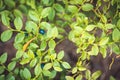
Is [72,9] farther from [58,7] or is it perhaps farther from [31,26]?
[31,26]

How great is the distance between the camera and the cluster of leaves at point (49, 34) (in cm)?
105

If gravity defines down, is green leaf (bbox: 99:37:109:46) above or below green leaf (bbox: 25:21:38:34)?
below

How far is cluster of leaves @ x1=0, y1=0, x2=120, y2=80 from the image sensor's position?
1.05m

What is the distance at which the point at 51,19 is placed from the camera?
44.5 inches

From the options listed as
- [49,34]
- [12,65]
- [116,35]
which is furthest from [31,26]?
[116,35]

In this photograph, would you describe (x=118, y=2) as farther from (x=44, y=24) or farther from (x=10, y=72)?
(x=10, y=72)

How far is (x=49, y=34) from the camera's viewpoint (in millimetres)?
1031

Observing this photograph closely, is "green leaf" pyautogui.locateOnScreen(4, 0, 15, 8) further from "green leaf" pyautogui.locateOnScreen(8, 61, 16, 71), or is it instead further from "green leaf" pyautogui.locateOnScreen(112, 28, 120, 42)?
"green leaf" pyautogui.locateOnScreen(112, 28, 120, 42)

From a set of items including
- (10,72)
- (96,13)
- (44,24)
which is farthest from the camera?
(96,13)

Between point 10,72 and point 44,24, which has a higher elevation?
point 44,24

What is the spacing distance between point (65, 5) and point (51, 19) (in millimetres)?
114

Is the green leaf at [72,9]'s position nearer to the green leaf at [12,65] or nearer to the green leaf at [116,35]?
the green leaf at [116,35]

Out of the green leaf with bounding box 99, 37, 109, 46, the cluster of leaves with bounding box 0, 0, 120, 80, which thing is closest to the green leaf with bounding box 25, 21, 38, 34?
the cluster of leaves with bounding box 0, 0, 120, 80

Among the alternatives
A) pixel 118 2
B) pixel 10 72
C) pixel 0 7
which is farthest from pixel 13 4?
pixel 118 2
